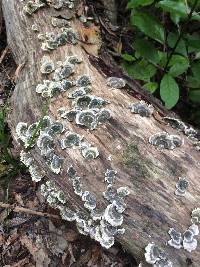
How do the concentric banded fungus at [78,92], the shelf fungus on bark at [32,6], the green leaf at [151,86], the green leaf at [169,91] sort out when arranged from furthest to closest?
the shelf fungus on bark at [32,6] → the green leaf at [151,86] → the green leaf at [169,91] → the concentric banded fungus at [78,92]

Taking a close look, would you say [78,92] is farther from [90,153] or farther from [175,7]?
[175,7]

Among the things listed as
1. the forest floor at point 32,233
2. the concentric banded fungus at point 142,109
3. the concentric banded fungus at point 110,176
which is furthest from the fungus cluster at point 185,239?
the concentric banded fungus at point 142,109

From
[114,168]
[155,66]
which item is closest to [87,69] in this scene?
[155,66]

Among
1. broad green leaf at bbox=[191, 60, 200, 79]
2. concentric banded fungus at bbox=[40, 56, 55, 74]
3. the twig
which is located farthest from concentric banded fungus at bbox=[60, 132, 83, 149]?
broad green leaf at bbox=[191, 60, 200, 79]

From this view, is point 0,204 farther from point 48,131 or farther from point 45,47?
point 45,47

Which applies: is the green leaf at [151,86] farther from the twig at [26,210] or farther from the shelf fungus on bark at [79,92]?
the twig at [26,210]

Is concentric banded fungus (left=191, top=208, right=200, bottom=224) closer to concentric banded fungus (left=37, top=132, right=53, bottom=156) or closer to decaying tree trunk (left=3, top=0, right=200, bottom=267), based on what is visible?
decaying tree trunk (left=3, top=0, right=200, bottom=267)
